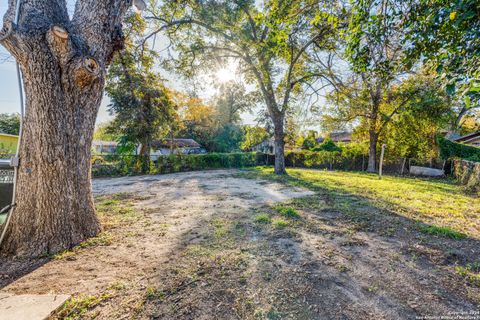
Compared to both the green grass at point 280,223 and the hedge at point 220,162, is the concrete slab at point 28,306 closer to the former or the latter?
the green grass at point 280,223

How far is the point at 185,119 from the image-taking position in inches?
1028

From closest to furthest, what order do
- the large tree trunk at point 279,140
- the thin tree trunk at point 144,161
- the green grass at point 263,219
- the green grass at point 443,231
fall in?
the green grass at point 443,231 → the green grass at point 263,219 → the large tree trunk at point 279,140 → the thin tree trunk at point 144,161

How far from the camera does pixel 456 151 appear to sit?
532 inches

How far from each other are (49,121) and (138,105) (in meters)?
9.70

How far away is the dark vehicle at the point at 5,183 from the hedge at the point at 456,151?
19.8 metres

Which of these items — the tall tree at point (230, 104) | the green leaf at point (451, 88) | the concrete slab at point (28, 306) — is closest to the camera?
the concrete slab at point (28, 306)

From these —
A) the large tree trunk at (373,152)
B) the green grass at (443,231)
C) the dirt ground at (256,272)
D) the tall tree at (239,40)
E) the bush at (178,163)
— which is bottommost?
the dirt ground at (256,272)

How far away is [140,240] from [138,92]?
10324 millimetres

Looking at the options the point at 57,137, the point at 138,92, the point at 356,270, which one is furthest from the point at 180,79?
the point at 356,270

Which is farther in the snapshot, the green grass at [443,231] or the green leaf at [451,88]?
the green grass at [443,231]

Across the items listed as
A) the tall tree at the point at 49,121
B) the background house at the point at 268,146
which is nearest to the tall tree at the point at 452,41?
the tall tree at the point at 49,121

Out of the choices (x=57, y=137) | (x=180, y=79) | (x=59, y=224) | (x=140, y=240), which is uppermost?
(x=180, y=79)

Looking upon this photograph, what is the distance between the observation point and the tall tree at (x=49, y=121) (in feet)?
7.58

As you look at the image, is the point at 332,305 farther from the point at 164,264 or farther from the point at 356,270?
the point at 164,264
